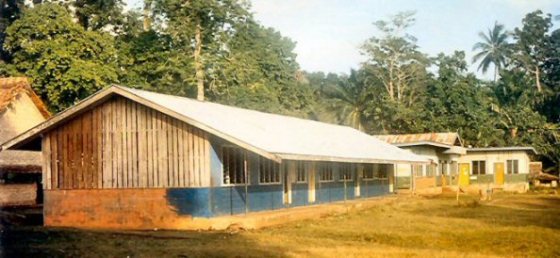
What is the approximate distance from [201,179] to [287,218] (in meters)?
3.27

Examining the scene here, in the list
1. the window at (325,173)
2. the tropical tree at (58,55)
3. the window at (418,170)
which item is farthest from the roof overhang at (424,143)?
the tropical tree at (58,55)

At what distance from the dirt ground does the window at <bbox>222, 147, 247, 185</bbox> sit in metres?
2.29

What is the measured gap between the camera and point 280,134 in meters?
23.3

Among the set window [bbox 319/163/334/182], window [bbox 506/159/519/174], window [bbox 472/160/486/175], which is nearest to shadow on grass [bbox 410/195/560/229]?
window [bbox 319/163/334/182]

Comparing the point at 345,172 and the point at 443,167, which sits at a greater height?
the point at 345,172

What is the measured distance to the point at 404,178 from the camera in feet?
133

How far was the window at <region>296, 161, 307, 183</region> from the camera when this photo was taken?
25072 millimetres

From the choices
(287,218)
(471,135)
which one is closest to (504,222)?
(287,218)

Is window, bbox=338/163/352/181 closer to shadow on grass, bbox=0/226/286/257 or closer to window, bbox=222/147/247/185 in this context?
window, bbox=222/147/247/185

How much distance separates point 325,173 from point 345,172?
8.17 ft

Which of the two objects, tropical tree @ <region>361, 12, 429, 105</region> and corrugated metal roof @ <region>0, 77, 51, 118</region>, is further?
tropical tree @ <region>361, 12, 429, 105</region>

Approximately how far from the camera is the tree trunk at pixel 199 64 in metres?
40.4

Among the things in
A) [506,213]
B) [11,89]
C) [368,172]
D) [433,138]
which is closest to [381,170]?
[368,172]

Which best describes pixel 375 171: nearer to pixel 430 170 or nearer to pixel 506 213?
pixel 430 170
